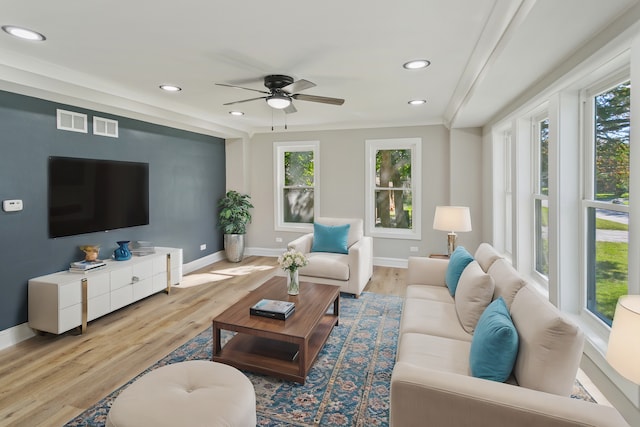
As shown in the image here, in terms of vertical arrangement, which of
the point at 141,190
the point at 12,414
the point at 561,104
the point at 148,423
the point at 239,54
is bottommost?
the point at 12,414

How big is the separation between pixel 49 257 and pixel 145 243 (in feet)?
3.53

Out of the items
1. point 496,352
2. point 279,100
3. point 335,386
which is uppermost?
point 279,100

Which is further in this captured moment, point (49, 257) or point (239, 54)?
point (49, 257)

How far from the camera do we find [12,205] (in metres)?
3.00

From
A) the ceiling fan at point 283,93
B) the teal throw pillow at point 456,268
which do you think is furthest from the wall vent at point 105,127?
the teal throw pillow at point 456,268

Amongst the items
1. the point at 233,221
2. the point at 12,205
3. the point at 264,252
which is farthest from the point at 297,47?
the point at 264,252

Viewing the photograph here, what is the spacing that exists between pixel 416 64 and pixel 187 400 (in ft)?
9.70

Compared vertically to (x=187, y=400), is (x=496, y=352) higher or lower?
higher

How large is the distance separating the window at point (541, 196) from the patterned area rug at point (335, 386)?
1.35m

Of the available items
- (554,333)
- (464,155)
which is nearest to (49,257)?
(554,333)

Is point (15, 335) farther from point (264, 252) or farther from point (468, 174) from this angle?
point (468, 174)

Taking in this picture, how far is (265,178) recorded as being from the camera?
6.40 meters

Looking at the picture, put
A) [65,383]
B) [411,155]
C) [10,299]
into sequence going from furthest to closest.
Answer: [411,155]
[10,299]
[65,383]

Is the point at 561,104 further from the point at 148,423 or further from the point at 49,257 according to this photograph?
the point at 49,257
